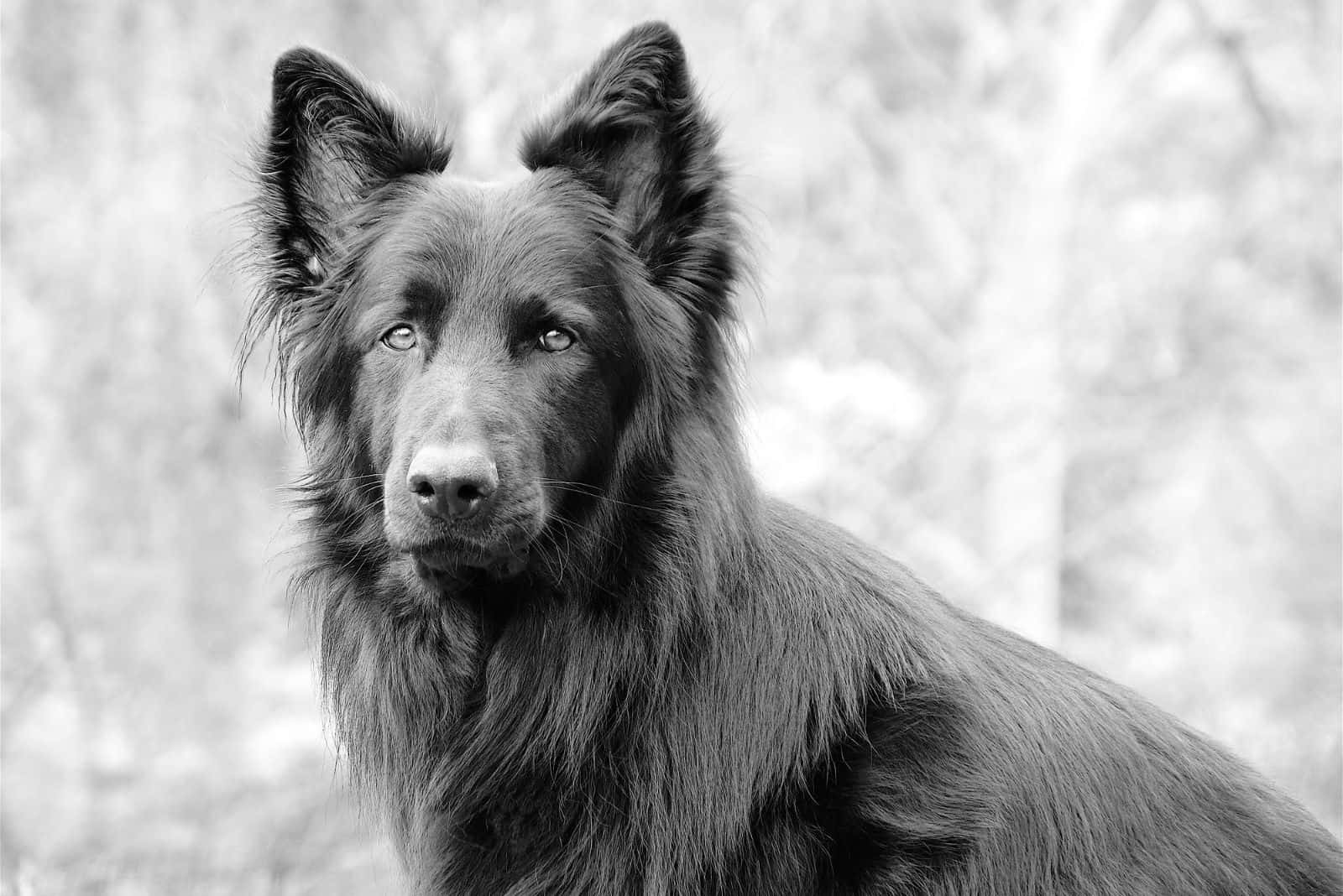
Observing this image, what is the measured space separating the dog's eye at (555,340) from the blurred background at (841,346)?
5666 millimetres

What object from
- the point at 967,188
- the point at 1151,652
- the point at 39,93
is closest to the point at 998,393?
the point at 967,188

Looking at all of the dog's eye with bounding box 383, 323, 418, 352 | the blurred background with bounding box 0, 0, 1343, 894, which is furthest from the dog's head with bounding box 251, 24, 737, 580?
the blurred background with bounding box 0, 0, 1343, 894

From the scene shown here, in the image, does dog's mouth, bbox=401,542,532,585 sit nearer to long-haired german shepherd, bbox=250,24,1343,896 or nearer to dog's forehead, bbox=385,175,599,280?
long-haired german shepherd, bbox=250,24,1343,896

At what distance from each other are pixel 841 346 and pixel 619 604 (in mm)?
11605

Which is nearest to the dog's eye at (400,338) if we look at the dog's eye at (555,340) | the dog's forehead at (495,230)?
the dog's forehead at (495,230)

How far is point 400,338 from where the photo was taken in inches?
150

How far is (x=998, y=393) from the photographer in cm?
1357

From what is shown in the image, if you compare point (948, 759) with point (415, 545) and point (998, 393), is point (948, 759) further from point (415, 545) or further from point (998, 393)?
point (998, 393)

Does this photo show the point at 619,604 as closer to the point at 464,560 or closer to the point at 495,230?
the point at 464,560

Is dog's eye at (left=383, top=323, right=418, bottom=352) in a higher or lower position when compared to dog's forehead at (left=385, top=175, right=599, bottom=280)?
lower

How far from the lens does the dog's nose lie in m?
3.29

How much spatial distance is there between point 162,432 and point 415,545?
958 centimetres

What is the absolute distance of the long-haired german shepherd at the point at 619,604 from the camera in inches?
139

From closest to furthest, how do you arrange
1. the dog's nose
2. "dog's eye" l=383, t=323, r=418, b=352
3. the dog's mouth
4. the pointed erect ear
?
the dog's nose
the dog's mouth
"dog's eye" l=383, t=323, r=418, b=352
the pointed erect ear
